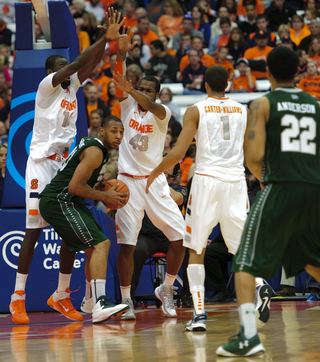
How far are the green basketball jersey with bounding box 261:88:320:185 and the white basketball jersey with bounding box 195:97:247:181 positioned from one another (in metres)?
1.40

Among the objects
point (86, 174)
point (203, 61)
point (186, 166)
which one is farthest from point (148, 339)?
point (203, 61)

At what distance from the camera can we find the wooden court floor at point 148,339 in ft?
11.7

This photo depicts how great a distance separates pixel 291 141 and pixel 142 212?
2.94 m

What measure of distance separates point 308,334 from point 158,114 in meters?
2.90

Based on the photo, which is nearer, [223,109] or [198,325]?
[198,325]

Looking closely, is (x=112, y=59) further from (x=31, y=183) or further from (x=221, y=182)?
(x=221, y=182)

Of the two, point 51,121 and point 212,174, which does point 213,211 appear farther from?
point 51,121

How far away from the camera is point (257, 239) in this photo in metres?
3.48

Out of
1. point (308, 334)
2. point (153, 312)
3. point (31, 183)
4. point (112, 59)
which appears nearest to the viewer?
point (308, 334)

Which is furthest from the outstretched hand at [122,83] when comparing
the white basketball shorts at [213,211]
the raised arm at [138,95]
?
the white basketball shorts at [213,211]

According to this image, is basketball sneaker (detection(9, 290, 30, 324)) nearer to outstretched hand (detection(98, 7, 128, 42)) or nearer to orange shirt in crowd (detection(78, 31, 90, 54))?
outstretched hand (detection(98, 7, 128, 42))

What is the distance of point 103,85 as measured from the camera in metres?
14.0

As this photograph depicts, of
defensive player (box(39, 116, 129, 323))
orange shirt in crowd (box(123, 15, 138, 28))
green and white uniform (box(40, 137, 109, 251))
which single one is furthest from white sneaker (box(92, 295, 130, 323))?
orange shirt in crowd (box(123, 15, 138, 28))

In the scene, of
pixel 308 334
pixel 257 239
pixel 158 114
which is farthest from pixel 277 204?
pixel 158 114
